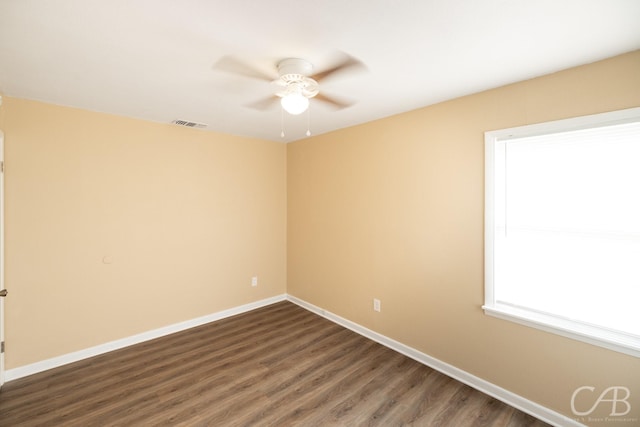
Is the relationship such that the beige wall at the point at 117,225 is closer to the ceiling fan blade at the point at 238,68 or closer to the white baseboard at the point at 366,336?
the white baseboard at the point at 366,336

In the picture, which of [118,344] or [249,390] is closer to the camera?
[249,390]

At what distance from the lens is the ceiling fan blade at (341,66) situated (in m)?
1.74

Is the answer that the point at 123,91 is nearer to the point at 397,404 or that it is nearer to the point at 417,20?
the point at 417,20

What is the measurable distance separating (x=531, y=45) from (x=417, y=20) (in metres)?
0.78

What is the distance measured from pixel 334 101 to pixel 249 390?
2.63 m

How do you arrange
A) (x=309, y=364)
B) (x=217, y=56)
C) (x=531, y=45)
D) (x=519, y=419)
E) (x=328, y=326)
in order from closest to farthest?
(x=531, y=45) < (x=217, y=56) < (x=519, y=419) < (x=309, y=364) < (x=328, y=326)

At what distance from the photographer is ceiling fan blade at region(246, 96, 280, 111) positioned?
2.45 meters

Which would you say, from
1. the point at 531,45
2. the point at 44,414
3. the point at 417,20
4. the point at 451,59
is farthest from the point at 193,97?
the point at 44,414

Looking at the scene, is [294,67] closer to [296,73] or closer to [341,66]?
[296,73]

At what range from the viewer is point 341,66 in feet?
6.05

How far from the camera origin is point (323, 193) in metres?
3.71

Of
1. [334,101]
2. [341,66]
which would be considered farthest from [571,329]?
[334,101]

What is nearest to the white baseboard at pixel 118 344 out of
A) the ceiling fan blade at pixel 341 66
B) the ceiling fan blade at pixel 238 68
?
the ceiling fan blade at pixel 238 68

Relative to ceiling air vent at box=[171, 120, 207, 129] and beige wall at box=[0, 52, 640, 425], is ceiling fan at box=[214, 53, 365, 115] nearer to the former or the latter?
beige wall at box=[0, 52, 640, 425]
